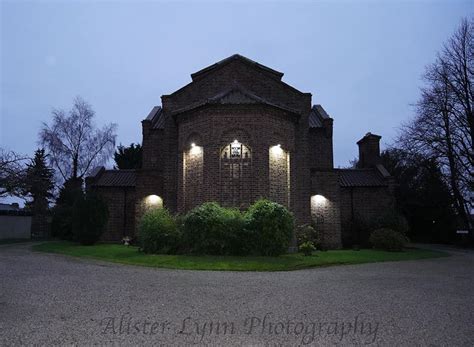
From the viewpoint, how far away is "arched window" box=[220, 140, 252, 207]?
1747 cm

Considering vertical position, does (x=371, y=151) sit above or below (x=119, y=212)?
above

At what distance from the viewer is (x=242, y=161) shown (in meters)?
17.8

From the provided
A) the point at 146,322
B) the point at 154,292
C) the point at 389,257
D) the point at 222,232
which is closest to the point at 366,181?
the point at 389,257

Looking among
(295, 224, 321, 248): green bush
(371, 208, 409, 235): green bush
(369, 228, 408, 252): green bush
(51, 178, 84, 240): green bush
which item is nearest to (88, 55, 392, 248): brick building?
(295, 224, 321, 248): green bush

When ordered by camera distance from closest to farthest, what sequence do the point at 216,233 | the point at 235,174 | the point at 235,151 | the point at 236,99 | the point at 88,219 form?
the point at 216,233
the point at 235,174
the point at 235,151
the point at 236,99
the point at 88,219

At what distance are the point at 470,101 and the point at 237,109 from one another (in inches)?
766

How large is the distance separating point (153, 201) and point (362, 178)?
15.0 meters

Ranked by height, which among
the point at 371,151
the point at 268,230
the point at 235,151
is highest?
the point at 371,151

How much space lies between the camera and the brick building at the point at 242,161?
17828mm

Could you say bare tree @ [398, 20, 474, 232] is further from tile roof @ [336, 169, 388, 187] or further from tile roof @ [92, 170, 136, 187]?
tile roof @ [92, 170, 136, 187]

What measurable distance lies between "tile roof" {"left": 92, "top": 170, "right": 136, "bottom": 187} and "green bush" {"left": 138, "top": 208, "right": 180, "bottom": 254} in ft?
30.7

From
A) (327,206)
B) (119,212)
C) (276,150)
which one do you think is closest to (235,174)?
(276,150)

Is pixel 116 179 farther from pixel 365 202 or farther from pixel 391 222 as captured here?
pixel 391 222

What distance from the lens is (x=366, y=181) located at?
2469 cm
